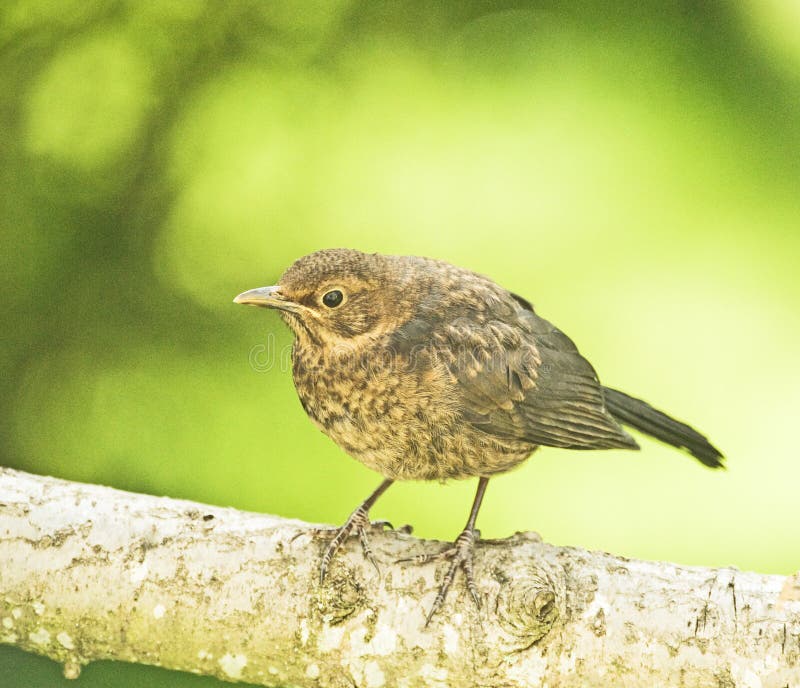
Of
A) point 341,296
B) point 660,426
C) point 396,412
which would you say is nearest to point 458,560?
point 396,412

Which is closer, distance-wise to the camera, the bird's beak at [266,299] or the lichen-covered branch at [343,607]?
the lichen-covered branch at [343,607]

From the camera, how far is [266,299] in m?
2.93

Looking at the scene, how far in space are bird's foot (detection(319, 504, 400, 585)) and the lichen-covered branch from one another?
1.2 inches

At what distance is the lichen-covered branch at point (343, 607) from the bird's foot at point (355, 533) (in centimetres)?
3

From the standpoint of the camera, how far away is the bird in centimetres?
305

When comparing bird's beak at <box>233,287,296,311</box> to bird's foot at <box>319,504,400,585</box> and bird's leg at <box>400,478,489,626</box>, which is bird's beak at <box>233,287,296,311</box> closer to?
bird's foot at <box>319,504,400,585</box>

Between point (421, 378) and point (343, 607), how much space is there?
697mm

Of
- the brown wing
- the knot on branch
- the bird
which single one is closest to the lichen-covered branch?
the knot on branch

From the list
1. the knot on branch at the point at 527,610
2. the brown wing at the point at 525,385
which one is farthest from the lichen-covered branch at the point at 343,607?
the brown wing at the point at 525,385

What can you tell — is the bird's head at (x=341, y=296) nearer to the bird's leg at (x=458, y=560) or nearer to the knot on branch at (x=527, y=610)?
the bird's leg at (x=458, y=560)

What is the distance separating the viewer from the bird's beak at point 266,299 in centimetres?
290

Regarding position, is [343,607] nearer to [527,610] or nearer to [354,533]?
[354,533]

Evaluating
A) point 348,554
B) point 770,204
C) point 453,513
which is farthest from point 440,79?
point 348,554

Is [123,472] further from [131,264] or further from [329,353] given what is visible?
[329,353]
